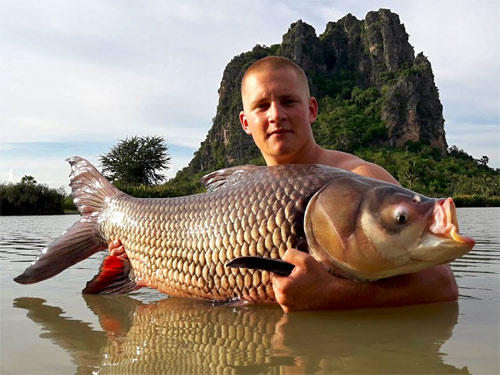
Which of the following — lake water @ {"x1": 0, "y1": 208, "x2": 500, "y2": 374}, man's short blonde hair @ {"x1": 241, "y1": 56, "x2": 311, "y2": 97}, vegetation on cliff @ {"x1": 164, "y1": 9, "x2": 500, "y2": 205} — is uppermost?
vegetation on cliff @ {"x1": 164, "y1": 9, "x2": 500, "y2": 205}

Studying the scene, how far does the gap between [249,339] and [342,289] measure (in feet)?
1.79

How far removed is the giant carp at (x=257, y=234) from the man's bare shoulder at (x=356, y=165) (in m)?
0.52

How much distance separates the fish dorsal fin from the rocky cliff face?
88073 mm

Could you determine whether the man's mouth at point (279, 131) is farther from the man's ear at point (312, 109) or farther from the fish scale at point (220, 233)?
the fish scale at point (220, 233)

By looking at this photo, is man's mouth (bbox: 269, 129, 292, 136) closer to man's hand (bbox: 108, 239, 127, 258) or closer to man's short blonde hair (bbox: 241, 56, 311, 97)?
man's short blonde hair (bbox: 241, 56, 311, 97)

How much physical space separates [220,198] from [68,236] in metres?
1.25

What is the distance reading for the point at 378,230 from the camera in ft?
7.52

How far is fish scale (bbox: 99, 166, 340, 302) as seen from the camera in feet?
8.37

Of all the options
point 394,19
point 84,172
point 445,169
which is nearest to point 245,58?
point 394,19

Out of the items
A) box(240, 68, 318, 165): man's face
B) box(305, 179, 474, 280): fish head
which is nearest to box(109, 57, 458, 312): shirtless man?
box(240, 68, 318, 165): man's face

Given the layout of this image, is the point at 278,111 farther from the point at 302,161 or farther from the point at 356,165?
the point at 356,165

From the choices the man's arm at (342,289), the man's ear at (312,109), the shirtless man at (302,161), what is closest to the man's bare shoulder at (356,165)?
the shirtless man at (302,161)

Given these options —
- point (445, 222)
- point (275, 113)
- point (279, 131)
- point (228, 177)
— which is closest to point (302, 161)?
point (279, 131)

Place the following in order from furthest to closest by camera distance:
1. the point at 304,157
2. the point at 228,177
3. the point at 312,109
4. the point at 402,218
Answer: the point at 312,109 → the point at 304,157 → the point at 228,177 → the point at 402,218
